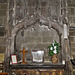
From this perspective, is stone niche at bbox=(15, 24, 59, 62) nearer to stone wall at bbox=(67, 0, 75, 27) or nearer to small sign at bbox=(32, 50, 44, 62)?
small sign at bbox=(32, 50, 44, 62)

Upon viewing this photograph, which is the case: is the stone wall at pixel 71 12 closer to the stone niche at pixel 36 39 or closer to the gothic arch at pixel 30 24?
the gothic arch at pixel 30 24

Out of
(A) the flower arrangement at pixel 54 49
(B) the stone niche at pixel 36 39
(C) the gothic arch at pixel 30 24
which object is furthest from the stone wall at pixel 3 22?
(A) the flower arrangement at pixel 54 49

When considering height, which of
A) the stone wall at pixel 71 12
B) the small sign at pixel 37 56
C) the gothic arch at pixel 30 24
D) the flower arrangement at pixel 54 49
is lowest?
the small sign at pixel 37 56

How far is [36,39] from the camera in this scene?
4652 mm

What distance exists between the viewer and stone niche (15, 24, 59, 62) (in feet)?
15.1

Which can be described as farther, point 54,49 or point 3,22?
point 3,22

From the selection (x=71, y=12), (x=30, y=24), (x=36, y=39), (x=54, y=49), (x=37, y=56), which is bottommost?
(x=37, y=56)

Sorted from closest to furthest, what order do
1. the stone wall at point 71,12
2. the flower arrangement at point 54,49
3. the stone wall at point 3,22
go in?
the flower arrangement at point 54,49, the stone wall at point 3,22, the stone wall at point 71,12

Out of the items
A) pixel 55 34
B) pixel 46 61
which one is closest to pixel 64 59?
pixel 46 61

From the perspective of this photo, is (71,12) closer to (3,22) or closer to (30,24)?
(30,24)

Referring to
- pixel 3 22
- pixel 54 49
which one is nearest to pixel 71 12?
pixel 54 49

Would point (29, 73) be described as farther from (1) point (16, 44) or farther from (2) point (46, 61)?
(1) point (16, 44)

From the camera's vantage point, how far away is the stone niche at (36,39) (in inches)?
181

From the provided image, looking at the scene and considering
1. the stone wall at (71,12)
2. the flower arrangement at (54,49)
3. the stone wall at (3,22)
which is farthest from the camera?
the stone wall at (71,12)
